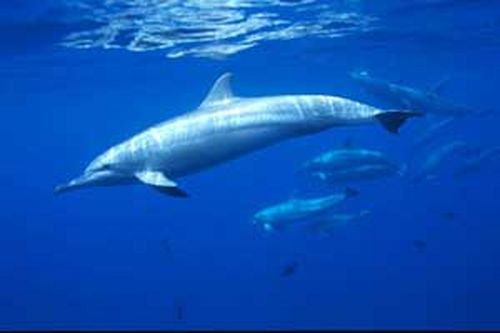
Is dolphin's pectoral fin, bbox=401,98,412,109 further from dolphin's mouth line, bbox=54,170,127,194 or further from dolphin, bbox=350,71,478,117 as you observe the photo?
dolphin's mouth line, bbox=54,170,127,194

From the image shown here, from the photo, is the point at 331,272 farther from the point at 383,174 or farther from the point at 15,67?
the point at 383,174

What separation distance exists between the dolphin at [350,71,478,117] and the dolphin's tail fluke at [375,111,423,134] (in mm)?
8443

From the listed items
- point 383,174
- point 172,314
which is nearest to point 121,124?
point 172,314

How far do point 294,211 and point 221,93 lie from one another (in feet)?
25.9

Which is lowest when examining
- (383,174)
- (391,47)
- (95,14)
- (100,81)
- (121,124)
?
(383,174)

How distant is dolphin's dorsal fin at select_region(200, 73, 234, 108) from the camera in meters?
10.5

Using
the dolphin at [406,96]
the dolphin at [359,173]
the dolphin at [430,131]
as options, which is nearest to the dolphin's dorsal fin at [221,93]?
the dolphin at [359,173]

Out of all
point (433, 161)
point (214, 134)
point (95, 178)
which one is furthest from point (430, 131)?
point (95, 178)

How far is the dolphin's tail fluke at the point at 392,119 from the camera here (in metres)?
9.70

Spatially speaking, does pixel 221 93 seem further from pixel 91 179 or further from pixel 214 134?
pixel 91 179

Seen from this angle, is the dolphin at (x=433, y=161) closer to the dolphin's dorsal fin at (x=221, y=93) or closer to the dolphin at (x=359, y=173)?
the dolphin at (x=359, y=173)

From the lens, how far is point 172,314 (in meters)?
36.2

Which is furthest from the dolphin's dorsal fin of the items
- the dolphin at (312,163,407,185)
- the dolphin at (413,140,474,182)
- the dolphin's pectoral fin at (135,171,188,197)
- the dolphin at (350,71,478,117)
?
the dolphin at (413,140,474,182)

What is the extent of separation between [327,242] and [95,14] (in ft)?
122
